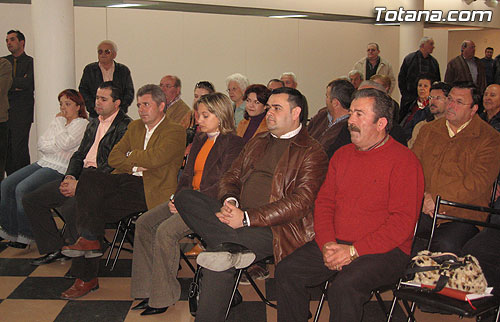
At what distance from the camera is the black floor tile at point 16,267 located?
417 cm

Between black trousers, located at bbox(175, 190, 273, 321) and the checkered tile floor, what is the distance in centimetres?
42

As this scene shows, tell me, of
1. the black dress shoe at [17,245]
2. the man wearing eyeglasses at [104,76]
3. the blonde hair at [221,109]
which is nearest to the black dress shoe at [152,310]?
the blonde hair at [221,109]

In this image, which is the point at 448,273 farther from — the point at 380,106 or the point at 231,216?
the point at 231,216

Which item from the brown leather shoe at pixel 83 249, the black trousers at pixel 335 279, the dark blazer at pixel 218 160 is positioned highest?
the dark blazer at pixel 218 160

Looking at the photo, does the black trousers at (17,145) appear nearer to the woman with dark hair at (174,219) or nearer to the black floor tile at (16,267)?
the black floor tile at (16,267)

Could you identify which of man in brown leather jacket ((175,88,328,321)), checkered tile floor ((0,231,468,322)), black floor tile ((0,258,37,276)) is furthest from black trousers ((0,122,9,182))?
man in brown leather jacket ((175,88,328,321))

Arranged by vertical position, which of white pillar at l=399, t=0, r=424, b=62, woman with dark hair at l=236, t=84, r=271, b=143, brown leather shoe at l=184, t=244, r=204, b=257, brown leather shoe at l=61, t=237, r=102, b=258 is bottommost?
brown leather shoe at l=184, t=244, r=204, b=257

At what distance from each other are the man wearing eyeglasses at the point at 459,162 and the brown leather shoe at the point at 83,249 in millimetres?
2120

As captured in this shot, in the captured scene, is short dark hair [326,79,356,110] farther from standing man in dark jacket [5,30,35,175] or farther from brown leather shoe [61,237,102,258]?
standing man in dark jacket [5,30,35,175]

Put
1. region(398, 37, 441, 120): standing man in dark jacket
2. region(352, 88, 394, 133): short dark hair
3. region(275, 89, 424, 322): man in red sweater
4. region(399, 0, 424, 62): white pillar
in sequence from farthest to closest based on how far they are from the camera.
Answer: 1. region(399, 0, 424, 62): white pillar
2. region(398, 37, 441, 120): standing man in dark jacket
3. region(352, 88, 394, 133): short dark hair
4. region(275, 89, 424, 322): man in red sweater

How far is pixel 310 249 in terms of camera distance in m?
2.89

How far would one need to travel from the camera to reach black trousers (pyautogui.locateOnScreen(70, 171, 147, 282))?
3721mm

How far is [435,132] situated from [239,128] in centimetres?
210

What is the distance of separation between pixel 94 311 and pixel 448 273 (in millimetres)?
2157
